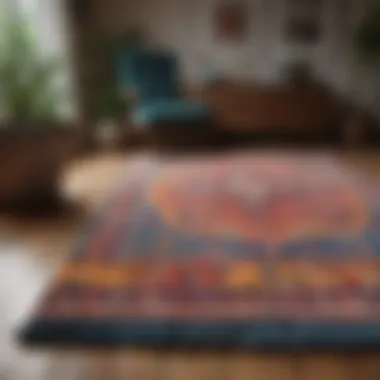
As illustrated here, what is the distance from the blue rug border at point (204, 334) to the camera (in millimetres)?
2182

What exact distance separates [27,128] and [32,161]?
18 centimetres

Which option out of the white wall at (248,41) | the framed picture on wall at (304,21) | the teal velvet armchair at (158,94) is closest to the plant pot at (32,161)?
the teal velvet armchair at (158,94)

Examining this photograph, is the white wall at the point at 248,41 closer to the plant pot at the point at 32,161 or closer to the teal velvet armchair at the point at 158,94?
the teal velvet armchair at the point at 158,94

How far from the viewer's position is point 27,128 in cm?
379

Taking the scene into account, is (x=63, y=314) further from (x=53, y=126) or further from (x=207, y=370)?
(x=53, y=126)

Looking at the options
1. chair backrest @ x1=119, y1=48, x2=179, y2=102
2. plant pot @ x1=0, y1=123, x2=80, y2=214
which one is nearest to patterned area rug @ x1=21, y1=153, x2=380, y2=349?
plant pot @ x1=0, y1=123, x2=80, y2=214

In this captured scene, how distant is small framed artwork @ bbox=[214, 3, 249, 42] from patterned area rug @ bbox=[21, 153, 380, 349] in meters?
2.10

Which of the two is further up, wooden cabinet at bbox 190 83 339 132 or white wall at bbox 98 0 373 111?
white wall at bbox 98 0 373 111

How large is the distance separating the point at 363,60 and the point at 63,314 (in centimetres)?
429

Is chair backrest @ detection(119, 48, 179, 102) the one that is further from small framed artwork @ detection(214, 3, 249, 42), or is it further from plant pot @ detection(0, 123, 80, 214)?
plant pot @ detection(0, 123, 80, 214)

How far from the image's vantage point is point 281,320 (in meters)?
2.30

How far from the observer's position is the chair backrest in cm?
543

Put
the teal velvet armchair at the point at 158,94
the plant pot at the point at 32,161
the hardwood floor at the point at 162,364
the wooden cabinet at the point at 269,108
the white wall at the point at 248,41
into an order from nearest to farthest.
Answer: the hardwood floor at the point at 162,364, the plant pot at the point at 32,161, the teal velvet armchair at the point at 158,94, the wooden cabinet at the point at 269,108, the white wall at the point at 248,41

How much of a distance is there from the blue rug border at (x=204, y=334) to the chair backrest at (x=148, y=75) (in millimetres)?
3287
